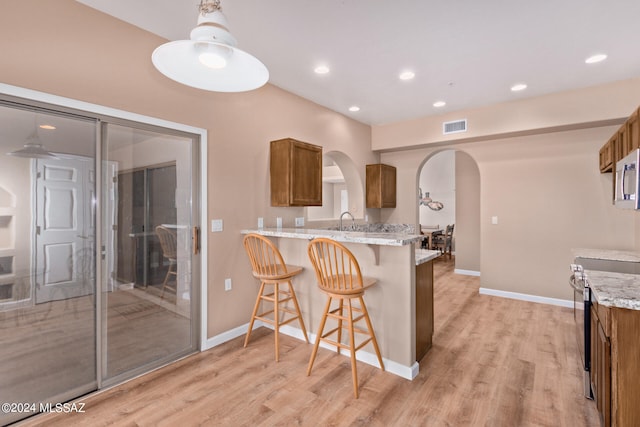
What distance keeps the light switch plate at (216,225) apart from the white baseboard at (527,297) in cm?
423

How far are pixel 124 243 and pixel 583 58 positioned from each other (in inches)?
185

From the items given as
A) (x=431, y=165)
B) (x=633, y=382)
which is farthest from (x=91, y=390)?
(x=431, y=165)

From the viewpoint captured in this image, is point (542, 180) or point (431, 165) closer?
point (542, 180)

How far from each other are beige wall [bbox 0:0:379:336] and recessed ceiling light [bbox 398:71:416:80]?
1336mm

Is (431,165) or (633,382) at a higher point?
(431,165)

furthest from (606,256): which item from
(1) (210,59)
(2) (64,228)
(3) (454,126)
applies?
(2) (64,228)

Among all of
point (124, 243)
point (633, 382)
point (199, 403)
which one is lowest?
point (199, 403)

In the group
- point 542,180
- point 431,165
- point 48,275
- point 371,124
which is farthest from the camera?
point 431,165

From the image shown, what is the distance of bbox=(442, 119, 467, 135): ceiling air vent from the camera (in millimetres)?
4680

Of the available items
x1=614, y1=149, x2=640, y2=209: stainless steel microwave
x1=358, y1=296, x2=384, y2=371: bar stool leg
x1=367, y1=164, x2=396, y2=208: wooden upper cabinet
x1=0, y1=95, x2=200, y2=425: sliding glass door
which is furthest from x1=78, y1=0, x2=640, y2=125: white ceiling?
x1=358, y1=296, x2=384, y2=371: bar stool leg

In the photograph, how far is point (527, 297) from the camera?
4.52m

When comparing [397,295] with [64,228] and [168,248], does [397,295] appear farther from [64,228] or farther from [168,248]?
[64,228]

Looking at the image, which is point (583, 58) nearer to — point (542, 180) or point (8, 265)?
point (542, 180)

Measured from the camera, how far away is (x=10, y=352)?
2008 millimetres
